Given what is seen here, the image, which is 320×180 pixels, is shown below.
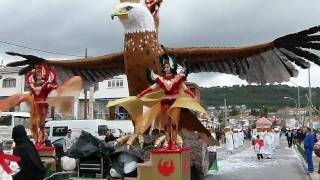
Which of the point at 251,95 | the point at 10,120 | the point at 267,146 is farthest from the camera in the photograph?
the point at 251,95

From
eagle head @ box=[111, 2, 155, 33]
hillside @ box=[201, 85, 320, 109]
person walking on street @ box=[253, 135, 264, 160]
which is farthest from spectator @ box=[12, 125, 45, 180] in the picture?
hillside @ box=[201, 85, 320, 109]

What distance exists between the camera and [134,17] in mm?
8758

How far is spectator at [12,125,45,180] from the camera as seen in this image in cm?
601

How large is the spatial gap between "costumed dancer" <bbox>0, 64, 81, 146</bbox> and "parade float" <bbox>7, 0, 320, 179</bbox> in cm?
117

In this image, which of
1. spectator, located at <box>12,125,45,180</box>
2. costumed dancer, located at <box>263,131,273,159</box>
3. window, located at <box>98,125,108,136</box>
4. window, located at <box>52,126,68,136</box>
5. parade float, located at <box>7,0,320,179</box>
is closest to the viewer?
spectator, located at <box>12,125,45,180</box>

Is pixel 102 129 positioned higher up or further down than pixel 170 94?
further down

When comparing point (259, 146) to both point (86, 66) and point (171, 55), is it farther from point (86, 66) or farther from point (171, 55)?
point (171, 55)

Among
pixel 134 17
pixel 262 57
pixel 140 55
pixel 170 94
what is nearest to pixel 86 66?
pixel 140 55

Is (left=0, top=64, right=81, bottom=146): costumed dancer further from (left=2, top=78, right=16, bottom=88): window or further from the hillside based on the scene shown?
the hillside

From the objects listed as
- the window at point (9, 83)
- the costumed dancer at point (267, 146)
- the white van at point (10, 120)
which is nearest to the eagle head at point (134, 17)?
the costumed dancer at point (267, 146)

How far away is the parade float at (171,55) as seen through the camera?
7.75 metres

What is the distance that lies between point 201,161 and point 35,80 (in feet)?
12.2

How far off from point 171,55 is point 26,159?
11.8ft

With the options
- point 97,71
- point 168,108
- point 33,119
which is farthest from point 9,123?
point 168,108
